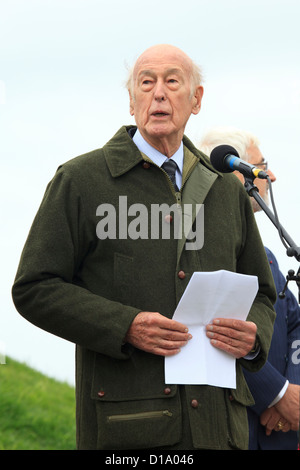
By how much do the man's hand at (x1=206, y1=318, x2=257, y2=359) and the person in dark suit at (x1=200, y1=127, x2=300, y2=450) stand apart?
120 centimetres

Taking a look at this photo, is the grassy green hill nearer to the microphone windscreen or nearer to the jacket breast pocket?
the jacket breast pocket

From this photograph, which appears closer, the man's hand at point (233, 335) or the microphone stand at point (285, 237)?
the microphone stand at point (285, 237)

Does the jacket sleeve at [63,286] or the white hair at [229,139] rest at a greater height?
the white hair at [229,139]

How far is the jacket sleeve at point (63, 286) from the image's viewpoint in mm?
3271

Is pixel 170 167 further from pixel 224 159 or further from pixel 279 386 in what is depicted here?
pixel 279 386

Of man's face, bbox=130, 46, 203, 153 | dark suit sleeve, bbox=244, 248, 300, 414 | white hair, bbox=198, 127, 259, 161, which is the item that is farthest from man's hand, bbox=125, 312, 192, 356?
white hair, bbox=198, 127, 259, 161

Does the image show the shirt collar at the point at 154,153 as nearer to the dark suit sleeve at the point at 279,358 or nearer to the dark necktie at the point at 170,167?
the dark necktie at the point at 170,167

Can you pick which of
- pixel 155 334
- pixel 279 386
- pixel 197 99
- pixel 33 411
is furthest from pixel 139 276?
pixel 33 411

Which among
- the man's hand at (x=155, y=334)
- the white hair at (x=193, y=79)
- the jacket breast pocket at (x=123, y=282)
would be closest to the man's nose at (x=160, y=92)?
the white hair at (x=193, y=79)

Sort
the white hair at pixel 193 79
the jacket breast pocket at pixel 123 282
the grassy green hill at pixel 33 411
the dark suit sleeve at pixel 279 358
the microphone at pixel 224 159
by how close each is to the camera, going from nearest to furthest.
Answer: the jacket breast pocket at pixel 123 282 < the microphone at pixel 224 159 < the white hair at pixel 193 79 < the dark suit sleeve at pixel 279 358 < the grassy green hill at pixel 33 411

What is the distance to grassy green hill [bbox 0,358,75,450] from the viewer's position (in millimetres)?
7824

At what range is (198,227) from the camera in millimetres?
3586

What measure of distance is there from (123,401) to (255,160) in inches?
94.0

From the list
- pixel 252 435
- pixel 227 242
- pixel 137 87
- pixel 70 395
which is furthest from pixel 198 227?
pixel 70 395
